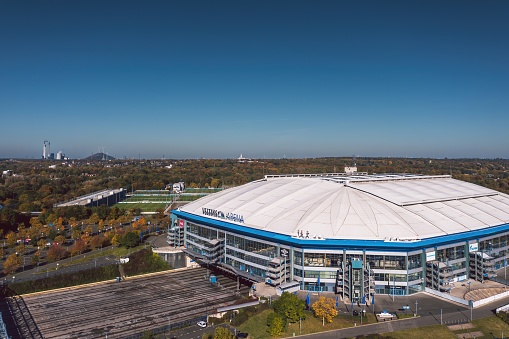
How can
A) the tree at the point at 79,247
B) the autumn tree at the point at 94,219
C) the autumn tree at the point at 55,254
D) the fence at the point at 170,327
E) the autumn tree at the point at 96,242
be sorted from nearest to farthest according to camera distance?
the fence at the point at 170,327 → the autumn tree at the point at 55,254 → the tree at the point at 79,247 → the autumn tree at the point at 96,242 → the autumn tree at the point at 94,219

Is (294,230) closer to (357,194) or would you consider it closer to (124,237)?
(357,194)

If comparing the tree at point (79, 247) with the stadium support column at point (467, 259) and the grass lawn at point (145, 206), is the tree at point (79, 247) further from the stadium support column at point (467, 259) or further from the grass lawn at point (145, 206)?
the stadium support column at point (467, 259)

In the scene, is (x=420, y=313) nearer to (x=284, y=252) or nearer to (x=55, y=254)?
(x=284, y=252)

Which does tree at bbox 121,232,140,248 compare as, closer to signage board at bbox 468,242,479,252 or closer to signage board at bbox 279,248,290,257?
signage board at bbox 279,248,290,257

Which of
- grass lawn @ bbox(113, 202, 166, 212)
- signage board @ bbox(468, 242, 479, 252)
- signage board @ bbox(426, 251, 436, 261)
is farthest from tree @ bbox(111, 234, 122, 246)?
signage board @ bbox(468, 242, 479, 252)

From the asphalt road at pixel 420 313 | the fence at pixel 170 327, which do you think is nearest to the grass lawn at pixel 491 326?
the asphalt road at pixel 420 313

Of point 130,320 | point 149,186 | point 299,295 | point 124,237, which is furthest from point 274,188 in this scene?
point 149,186
